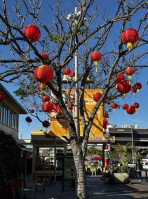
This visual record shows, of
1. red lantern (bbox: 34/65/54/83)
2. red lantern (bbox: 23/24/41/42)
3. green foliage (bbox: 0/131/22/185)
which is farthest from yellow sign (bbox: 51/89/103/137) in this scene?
red lantern (bbox: 34/65/54/83)

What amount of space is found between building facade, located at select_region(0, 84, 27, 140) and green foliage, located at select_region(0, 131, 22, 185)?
20.2ft

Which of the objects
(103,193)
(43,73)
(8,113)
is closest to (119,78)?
(43,73)

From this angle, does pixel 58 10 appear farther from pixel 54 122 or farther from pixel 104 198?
pixel 104 198

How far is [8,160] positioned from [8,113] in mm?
12158

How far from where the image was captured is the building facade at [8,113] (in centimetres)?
2112

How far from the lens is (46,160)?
89.0ft

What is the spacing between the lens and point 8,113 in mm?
23984

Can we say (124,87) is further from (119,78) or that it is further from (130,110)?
(130,110)

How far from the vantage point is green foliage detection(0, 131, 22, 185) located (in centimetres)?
1177

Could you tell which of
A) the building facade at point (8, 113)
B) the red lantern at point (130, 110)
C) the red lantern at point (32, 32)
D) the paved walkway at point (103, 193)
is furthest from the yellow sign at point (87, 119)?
the building facade at point (8, 113)

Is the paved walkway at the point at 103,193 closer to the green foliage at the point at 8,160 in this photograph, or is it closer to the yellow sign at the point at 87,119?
the green foliage at the point at 8,160

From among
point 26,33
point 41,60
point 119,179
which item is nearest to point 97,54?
point 41,60

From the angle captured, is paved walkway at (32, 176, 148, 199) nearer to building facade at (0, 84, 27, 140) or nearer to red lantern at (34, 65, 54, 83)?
building facade at (0, 84, 27, 140)

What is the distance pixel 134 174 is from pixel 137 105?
512 inches
